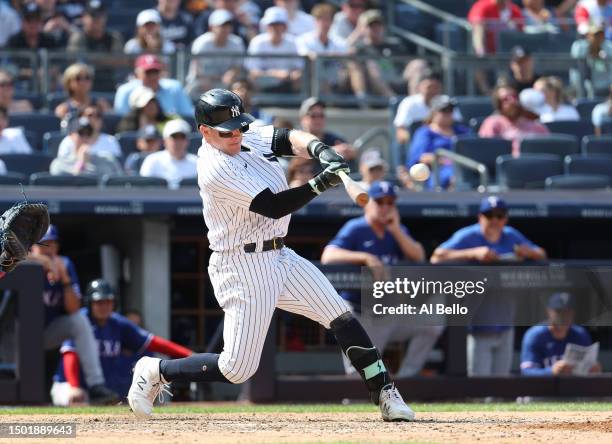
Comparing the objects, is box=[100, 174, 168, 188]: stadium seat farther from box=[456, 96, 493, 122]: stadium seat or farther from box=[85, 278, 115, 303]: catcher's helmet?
box=[456, 96, 493, 122]: stadium seat

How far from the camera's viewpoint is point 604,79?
42.2 ft

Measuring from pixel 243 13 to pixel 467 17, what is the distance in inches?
117

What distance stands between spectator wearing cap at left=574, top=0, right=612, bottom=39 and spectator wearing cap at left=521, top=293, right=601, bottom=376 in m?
5.48

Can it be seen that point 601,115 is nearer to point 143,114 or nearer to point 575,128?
point 575,128

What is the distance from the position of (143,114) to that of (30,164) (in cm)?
115

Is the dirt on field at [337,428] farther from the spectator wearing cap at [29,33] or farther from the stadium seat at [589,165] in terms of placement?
the spectator wearing cap at [29,33]

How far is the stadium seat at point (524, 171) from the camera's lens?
35.4 feet

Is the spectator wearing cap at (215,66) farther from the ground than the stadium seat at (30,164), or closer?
farther from the ground

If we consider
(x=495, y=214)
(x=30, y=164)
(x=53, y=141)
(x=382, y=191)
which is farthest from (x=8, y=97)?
(x=495, y=214)

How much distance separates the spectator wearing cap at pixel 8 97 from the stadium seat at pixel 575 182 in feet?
14.4

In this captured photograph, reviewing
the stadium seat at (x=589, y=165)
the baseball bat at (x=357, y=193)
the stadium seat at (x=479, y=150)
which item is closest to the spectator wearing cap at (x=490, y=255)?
the stadium seat at (x=479, y=150)

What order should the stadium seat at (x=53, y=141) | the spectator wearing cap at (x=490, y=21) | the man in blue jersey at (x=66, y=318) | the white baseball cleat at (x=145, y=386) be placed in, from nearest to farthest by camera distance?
the white baseball cleat at (x=145, y=386) → the man in blue jersey at (x=66, y=318) → the stadium seat at (x=53, y=141) → the spectator wearing cap at (x=490, y=21)

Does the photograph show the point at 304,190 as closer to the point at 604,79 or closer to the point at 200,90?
the point at 200,90

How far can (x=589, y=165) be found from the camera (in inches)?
436
